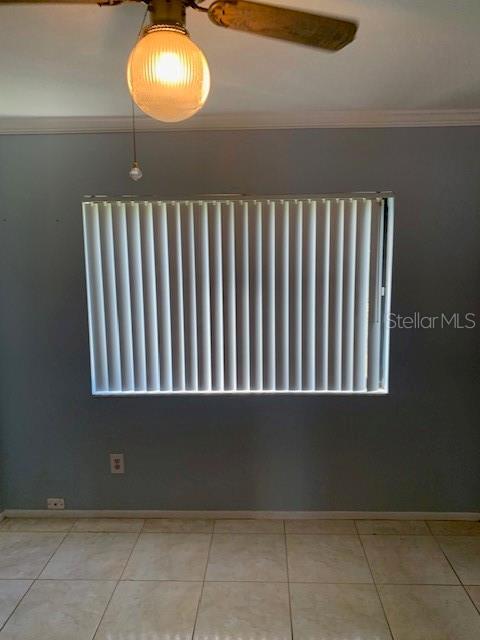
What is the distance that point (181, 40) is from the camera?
39.9 inches

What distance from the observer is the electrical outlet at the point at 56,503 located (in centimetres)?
266

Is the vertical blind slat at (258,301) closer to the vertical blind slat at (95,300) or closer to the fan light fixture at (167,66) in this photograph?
the vertical blind slat at (95,300)

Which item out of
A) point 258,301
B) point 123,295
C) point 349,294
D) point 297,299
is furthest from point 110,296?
Answer: point 349,294

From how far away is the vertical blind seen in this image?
2463 mm

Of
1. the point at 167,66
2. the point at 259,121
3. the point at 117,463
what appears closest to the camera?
the point at 167,66

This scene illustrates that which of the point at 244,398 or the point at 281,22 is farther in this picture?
the point at 244,398

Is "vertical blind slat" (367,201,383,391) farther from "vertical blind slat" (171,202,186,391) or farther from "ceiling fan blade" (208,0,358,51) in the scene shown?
"ceiling fan blade" (208,0,358,51)

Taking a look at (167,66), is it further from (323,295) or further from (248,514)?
(248,514)

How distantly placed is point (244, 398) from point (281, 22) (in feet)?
6.26

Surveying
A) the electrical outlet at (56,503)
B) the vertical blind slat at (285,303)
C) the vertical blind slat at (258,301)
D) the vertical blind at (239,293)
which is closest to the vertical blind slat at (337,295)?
the vertical blind at (239,293)

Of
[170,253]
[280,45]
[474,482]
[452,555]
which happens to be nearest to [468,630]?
[452,555]

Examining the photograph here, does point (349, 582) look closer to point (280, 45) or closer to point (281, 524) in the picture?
point (281, 524)

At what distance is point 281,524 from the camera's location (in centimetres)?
258

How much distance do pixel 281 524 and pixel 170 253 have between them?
5.63 feet
